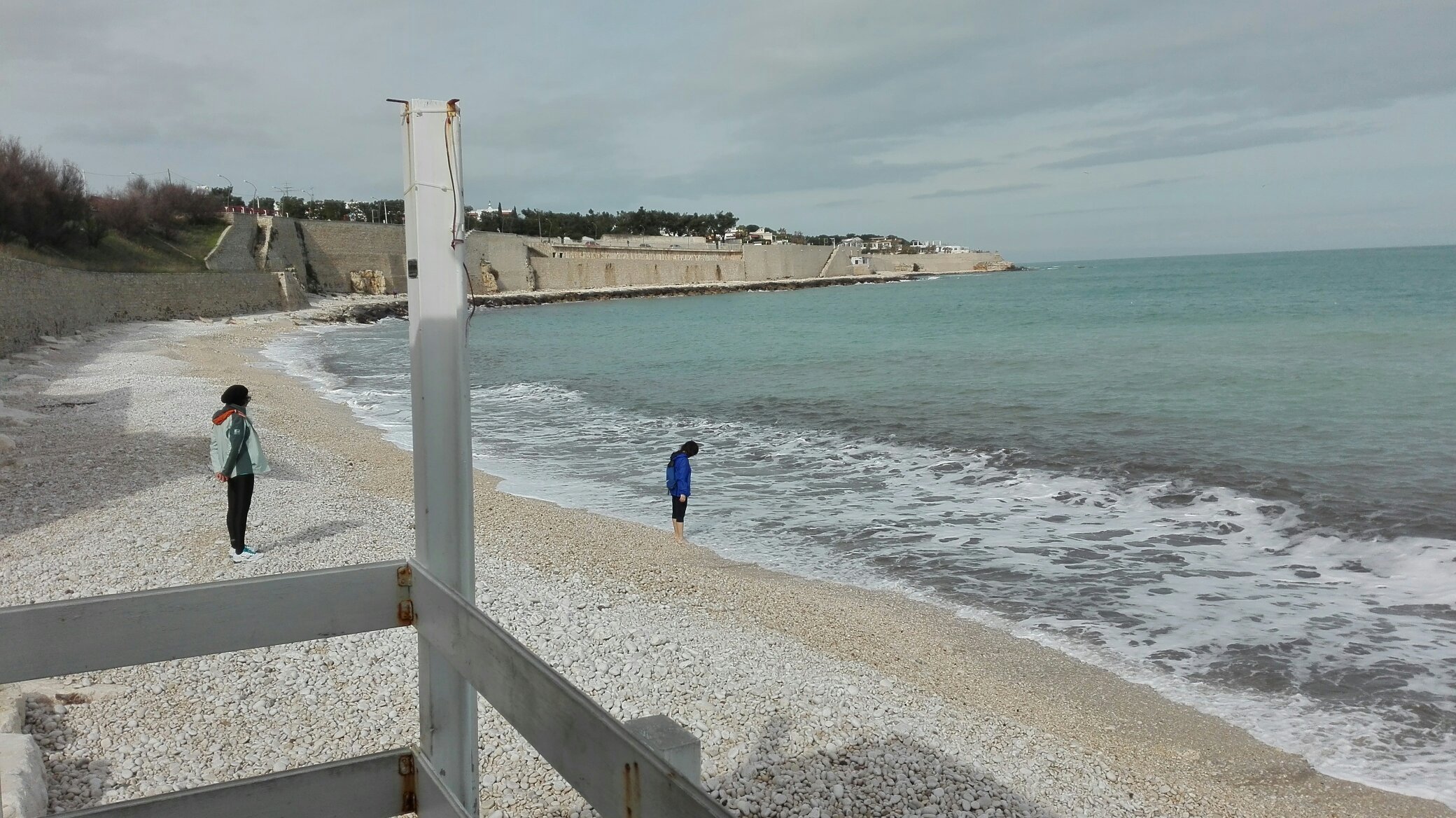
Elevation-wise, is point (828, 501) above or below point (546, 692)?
below

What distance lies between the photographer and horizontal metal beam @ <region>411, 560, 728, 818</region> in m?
1.17

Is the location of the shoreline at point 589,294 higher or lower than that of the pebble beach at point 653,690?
→ higher

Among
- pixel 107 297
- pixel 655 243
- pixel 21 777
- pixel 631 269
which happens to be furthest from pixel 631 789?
pixel 655 243

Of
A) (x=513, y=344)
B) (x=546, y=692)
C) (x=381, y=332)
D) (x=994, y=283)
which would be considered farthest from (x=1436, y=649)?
(x=994, y=283)

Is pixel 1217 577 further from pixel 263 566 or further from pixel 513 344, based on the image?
pixel 513 344

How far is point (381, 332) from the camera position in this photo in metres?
45.9

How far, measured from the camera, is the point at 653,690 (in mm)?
5477

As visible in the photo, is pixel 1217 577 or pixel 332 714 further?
pixel 1217 577

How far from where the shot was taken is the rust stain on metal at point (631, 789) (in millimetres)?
1220

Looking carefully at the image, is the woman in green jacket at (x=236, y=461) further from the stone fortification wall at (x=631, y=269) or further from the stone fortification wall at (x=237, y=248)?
the stone fortification wall at (x=631, y=269)

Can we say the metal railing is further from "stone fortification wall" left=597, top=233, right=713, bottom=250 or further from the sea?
"stone fortification wall" left=597, top=233, right=713, bottom=250

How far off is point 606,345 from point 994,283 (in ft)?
270

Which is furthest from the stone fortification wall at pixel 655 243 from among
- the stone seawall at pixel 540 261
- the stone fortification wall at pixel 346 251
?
the stone fortification wall at pixel 346 251

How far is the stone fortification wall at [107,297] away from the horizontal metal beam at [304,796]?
2550cm
